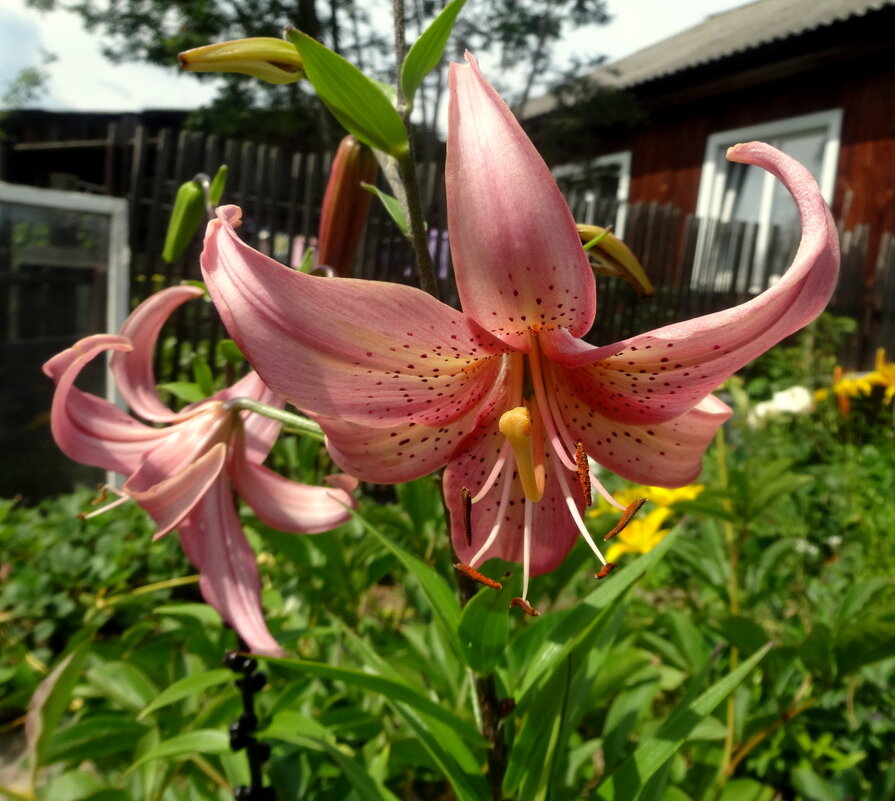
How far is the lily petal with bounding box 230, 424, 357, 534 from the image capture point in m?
0.62

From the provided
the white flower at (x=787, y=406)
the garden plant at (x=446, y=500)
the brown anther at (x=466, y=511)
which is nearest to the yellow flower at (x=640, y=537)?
the garden plant at (x=446, y=500)

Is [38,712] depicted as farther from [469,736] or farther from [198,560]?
[469,736]

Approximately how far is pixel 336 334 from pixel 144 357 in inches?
15.5

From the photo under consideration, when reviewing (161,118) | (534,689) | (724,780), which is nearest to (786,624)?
(724,780)

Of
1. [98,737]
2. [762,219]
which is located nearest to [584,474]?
[98,737]

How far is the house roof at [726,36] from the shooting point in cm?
564

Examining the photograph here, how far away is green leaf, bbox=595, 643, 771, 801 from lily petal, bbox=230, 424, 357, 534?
12.0 inches

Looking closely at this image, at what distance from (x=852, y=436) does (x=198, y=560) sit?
240cm

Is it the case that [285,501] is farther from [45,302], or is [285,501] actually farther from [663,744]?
[45,302]

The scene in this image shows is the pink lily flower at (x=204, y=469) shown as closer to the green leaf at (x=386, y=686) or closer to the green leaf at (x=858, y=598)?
the green leaf at (x=386, y=686)

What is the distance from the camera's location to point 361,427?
48 centimetres

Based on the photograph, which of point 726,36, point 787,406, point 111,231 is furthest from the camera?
point 726,36

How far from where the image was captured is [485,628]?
20.0 inches

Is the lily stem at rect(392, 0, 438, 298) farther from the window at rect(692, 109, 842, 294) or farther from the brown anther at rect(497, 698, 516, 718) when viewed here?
the window at rect(692, 109, 842, 294)
